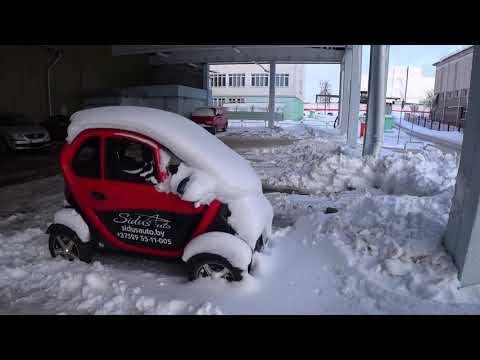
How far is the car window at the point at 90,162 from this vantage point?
12.5 ft

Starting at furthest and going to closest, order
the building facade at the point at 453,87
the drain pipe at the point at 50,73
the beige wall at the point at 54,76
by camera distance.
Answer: the building facade at the point at 453,87
the drain pipe at the point at 50,73
the beige wall at the point at 54,76

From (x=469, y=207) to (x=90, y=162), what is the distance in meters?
3.86

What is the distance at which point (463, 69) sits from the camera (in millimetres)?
33500

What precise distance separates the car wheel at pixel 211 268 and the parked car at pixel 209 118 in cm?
1894

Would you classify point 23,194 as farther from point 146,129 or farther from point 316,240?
point 316,240

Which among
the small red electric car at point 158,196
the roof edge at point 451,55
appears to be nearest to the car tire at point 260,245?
the small red electric car at point 158,196

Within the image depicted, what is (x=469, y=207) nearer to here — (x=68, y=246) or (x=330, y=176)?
(x=68, y=246)

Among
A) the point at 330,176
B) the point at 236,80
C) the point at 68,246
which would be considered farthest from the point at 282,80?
the point at 68,246

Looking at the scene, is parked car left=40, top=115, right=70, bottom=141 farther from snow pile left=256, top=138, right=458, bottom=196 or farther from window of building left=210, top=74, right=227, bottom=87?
window of building left=210, top=74, right=227, bottom=87

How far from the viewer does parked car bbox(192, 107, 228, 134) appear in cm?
2272

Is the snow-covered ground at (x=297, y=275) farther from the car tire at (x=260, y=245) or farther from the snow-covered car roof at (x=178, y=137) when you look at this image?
the snow-covered car roof at (x=178, y=137)

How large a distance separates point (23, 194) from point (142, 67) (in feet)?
78.0
